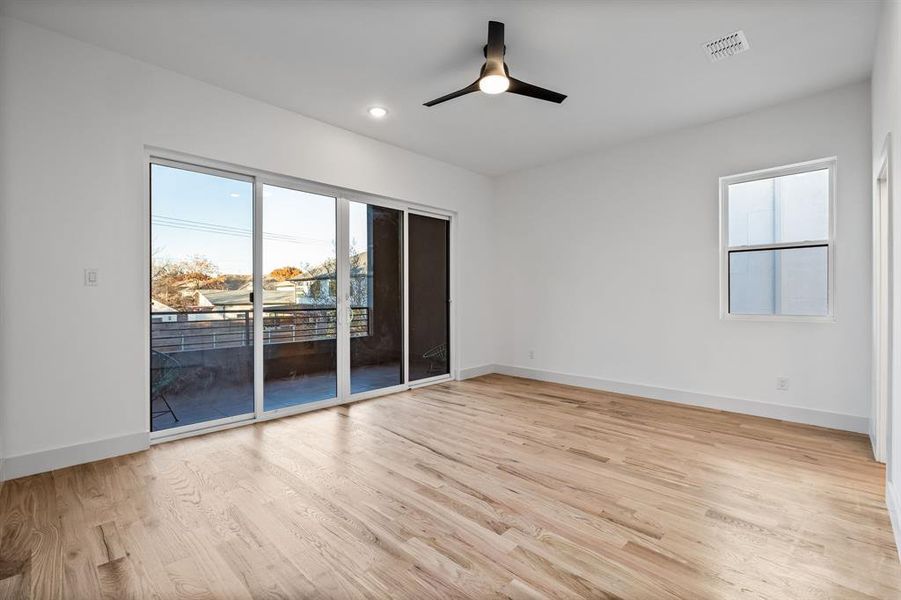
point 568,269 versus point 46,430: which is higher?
point 568,269

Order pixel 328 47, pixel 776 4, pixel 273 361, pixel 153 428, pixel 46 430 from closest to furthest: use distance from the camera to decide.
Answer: pixel 776 4 < pixel 46 430 < pixel 328 47 < pixel 153 428 < pixel 273 361

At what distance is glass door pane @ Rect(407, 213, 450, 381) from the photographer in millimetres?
5375

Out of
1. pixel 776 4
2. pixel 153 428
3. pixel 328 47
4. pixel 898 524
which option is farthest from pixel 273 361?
pixel 776 4

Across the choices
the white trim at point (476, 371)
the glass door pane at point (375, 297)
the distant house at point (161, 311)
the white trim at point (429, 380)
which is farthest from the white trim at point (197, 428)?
the white trim at point (476, 371)

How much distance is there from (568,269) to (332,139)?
3.26m

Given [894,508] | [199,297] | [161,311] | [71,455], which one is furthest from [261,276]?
[894,508]

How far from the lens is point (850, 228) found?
3.53 metres

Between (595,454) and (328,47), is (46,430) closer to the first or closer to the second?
(328,47)

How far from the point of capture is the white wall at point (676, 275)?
356 cm

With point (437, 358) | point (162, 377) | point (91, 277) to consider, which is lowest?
point (437, 358)

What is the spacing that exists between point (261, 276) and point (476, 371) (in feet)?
10.7

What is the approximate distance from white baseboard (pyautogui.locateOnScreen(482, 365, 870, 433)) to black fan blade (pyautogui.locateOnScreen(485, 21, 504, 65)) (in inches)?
149

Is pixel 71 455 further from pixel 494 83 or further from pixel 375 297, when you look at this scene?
pixel 494 83

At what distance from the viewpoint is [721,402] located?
4.23 meters
